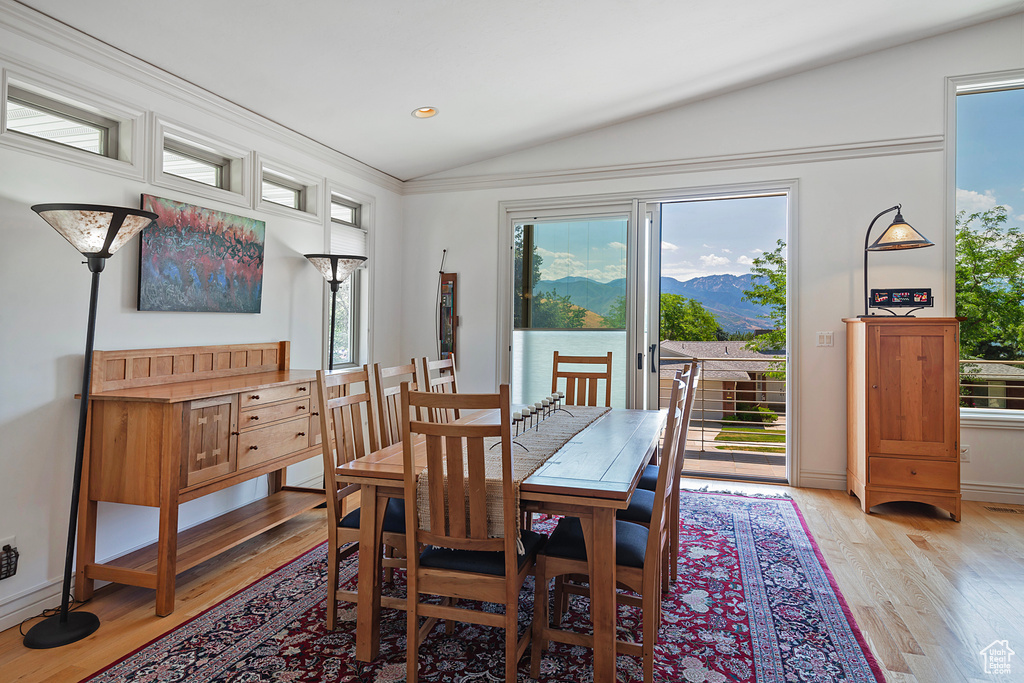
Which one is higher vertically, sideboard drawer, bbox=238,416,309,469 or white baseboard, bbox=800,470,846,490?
sideboard drawer, bbox=238,416,309,469

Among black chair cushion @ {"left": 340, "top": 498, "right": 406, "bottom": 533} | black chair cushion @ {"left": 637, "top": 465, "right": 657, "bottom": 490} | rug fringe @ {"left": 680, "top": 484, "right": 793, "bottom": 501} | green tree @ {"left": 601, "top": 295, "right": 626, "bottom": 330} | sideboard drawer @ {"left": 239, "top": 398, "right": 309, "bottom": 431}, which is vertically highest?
green tree @ {"left": 601, "top": 295, "right": 626, "bottom": 330}

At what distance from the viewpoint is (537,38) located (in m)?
3.40

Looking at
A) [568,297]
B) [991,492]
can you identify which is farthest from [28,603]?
[991,492]

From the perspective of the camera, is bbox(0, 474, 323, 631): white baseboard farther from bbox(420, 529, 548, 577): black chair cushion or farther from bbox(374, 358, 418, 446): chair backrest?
bbox(420, 529, 548, 577): black chair cushion

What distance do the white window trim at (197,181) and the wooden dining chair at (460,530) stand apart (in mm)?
2233

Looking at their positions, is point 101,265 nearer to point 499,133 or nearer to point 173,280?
point 173,280

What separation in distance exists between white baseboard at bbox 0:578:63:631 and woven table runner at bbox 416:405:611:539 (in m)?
1.93

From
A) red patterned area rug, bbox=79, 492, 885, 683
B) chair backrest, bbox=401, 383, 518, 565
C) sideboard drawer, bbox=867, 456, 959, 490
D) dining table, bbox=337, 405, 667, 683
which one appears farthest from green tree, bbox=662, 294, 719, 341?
chair backrest, bbox=401, 383, 518, 565

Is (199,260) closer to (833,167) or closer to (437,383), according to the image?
(437,383)

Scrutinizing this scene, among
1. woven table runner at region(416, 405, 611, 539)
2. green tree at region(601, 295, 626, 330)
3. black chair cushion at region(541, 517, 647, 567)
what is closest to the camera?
woven table runner at region(416, 405, 611, 539)

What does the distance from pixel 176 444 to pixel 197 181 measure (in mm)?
1742

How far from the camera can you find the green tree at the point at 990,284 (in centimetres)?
424

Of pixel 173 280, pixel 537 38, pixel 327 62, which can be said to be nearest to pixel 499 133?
pixel 537 38

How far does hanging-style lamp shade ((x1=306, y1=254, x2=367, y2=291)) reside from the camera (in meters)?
4.05
